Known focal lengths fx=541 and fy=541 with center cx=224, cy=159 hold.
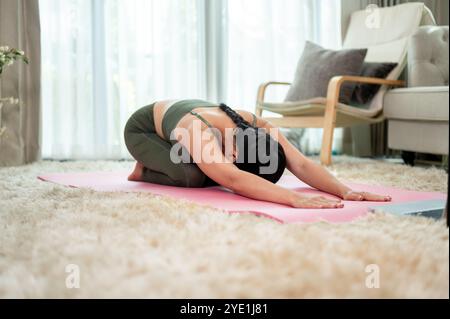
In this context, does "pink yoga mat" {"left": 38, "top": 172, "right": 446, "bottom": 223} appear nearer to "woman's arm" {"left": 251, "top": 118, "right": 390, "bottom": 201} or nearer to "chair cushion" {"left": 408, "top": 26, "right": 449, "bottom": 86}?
"woman's arm" {"left": 251, "top": 118, "right": 390, "bottom": 201}

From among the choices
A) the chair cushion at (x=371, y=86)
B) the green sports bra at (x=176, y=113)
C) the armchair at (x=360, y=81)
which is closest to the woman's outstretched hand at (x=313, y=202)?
the green sports bra at (x=176, y=113)

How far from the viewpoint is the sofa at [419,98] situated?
3219 millimetres

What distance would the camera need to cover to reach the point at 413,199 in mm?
2053

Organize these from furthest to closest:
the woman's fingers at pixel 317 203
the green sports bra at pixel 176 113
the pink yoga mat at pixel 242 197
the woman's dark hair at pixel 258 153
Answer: the green sports bra at pixel 176 113 → the woman's dark hair at pixel 258 153 → the woman's fingers at pixel 317 203 → the pink yoga mat at pixel 242 197

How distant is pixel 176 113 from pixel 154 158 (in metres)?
0.27

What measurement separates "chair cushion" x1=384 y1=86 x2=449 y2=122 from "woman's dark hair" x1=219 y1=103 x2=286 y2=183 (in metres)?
1.35

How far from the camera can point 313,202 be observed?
1.77 metres

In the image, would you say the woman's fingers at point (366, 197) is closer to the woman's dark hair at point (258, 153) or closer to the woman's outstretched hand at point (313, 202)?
the woman's outstretched hand at point (313, 202)

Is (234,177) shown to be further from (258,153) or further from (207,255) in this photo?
(207,255)

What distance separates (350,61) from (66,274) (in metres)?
2.97

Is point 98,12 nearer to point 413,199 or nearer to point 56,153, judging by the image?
point 56,153

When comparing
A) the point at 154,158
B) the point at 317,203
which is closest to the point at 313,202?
the point at 317,203

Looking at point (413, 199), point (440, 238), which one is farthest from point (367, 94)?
point (440, 238)

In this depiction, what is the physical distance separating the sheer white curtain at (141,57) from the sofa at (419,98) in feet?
3.53
